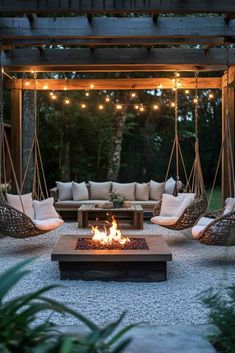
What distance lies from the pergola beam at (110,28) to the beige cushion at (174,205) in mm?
2813

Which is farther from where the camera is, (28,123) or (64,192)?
(28,123)

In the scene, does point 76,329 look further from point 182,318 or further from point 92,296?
point 92,296

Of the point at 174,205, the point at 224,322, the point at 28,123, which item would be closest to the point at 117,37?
the point at 174,205

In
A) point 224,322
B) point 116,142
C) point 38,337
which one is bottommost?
point 224,322

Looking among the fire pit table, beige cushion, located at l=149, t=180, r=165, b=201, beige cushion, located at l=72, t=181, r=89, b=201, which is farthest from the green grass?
the fire pit table

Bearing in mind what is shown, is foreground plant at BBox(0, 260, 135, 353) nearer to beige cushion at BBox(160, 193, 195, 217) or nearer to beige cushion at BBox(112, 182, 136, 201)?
beige cushion at BBox(160, 193, 195, 217)

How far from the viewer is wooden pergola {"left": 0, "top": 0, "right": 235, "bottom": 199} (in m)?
4.03

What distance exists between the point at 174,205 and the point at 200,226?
1484mm

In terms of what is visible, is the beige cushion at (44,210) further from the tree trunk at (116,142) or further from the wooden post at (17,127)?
the tree trunk at (116,142)

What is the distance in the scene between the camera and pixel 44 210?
274 inches

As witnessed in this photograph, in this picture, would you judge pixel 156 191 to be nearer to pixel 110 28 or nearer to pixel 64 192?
pixel 64 192

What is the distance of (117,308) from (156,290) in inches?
27.8

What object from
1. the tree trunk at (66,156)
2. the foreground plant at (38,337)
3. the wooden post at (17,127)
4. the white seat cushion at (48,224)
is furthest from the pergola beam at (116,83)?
the foreground plant at (38,337)

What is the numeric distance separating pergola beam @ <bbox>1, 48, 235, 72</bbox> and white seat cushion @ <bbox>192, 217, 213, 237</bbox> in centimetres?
214
